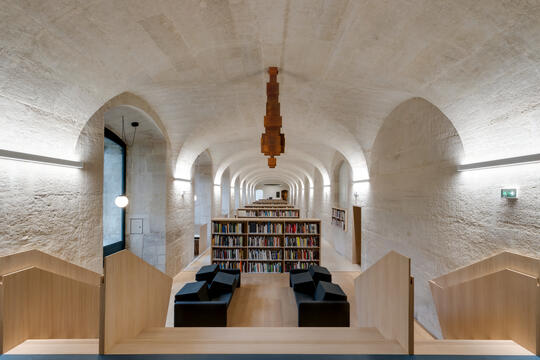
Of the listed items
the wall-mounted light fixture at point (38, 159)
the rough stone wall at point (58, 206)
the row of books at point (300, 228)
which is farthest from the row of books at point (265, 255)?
the wall-mounted light fixture at point (38, 159)

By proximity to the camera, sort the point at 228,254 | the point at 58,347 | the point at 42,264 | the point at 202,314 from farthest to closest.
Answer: the point at 228,254 < the point at 202,314 < the point at 42,264 < the point at 58,347

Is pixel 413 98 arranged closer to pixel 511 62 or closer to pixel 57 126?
pixel 511 62

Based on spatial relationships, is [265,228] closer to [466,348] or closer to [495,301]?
[495,301]

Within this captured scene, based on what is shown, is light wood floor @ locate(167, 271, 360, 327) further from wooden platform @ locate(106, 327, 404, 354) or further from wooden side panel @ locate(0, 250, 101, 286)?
wooden platform @ locate(106, 327, 404, 354)

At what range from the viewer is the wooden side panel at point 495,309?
2379 millimetres

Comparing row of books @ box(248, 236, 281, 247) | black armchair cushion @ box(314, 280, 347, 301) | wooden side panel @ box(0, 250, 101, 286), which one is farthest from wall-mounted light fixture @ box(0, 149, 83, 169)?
row of books @ box(248, 236, 281, 247)

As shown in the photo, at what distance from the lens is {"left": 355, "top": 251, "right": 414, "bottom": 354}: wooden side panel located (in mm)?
1868

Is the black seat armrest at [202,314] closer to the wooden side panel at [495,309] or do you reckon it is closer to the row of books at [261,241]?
the row of books at [261,241]

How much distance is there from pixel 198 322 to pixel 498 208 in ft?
14.6

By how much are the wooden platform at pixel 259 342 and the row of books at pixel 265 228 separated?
4.79m

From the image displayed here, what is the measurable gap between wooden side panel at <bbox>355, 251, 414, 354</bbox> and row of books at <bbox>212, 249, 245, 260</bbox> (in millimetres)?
4657

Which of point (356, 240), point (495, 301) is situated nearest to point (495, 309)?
point (495, 301)

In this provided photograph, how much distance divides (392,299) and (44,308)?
3.23m

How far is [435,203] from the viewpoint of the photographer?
421 cm
